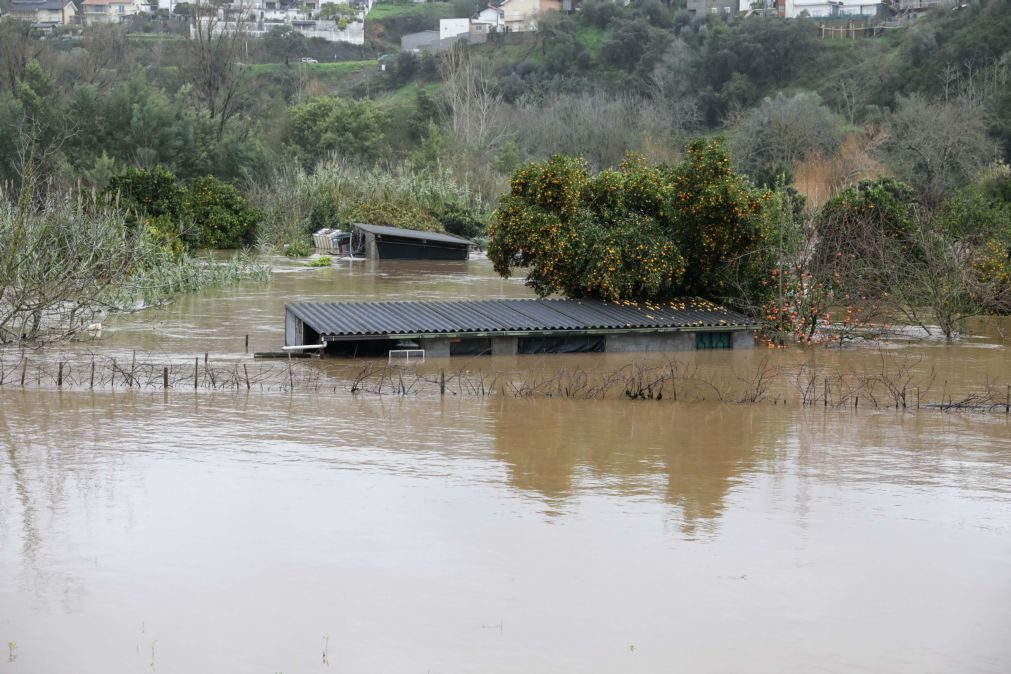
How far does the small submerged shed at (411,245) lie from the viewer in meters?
39.4

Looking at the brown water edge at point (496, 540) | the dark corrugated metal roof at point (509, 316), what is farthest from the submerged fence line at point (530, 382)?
the brown water edge at point (496, 540)

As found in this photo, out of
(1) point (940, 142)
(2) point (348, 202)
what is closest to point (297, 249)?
(2) point (348, 202)

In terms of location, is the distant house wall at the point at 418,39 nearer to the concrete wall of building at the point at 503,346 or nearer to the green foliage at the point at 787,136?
the green foliage at the point at 787,136

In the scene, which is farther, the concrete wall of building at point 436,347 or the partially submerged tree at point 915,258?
the partially submerged tree at point 915,258

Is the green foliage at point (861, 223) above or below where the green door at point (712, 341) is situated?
above

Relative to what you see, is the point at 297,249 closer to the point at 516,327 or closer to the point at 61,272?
the point at 516,327

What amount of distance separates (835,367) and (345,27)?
10456cm

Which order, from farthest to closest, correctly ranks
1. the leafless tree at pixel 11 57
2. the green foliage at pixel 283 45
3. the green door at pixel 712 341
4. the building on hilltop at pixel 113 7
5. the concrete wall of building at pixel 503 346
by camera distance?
the building on hilltop at pixel 113 7 < the green foliage at pixel 283 45 < the leafless tree at pixel 11 57 < the green door at pixel 712 341 < the concrete wall of building at pixel 503 346

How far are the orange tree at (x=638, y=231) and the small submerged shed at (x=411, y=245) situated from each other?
51.6 ft

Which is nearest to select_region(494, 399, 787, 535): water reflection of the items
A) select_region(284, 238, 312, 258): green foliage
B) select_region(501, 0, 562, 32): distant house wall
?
select_region(284, 238, 312, 258): green foliage

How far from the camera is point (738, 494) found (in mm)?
12406

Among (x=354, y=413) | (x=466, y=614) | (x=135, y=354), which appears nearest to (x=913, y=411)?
(x=354, y=413)

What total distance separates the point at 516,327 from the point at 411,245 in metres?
19.7

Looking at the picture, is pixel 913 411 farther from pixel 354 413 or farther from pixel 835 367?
pixel 354 413
